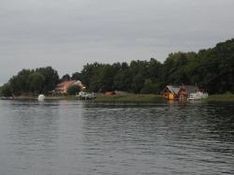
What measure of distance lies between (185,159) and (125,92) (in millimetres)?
164332

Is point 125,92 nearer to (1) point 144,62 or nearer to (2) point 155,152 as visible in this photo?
(1) point 144,62

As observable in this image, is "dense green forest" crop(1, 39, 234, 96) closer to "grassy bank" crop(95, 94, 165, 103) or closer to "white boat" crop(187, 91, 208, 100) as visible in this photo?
"white boat" crop(187, 91, 208, 100)

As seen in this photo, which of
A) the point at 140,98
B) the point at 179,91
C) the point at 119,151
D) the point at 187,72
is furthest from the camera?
the point at 140,98

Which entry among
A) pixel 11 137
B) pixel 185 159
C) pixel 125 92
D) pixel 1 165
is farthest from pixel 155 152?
pixel 125 92

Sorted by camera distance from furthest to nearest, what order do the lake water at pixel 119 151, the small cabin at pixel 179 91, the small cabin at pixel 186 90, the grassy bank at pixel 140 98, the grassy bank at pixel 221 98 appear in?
the small cabin at pixel 179 91 < the small cabin at pixel 186 90 < the grassy bank at pixel 140 98 < the grassy bank at pixel 221 98 < the lake water at pixel 119 151

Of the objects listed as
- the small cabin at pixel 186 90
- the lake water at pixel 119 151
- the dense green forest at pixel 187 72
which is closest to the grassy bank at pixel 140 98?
the small cabin at pixel 186 90

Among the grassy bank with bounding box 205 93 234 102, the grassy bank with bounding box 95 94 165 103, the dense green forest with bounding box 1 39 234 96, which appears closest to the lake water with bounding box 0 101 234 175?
the grassy bank with bounding box 205 93 234 102

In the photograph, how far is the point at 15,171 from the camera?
27594 millimetres

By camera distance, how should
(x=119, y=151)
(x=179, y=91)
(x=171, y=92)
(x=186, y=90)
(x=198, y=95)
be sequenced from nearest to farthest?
(x=119, y=151) < (x=198, y=95) < (x=186, y=90) < (x=179, y=91) < (x=171, y=92)

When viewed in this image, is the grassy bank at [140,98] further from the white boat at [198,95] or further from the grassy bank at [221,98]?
the grassy bank at [221,98]

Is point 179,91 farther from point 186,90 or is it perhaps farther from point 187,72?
point 187,72

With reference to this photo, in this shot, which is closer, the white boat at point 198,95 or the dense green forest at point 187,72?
the dense green forest at point 187,72

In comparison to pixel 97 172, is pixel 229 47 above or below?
above

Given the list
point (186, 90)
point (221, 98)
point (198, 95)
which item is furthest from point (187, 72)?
point (221, 98)
